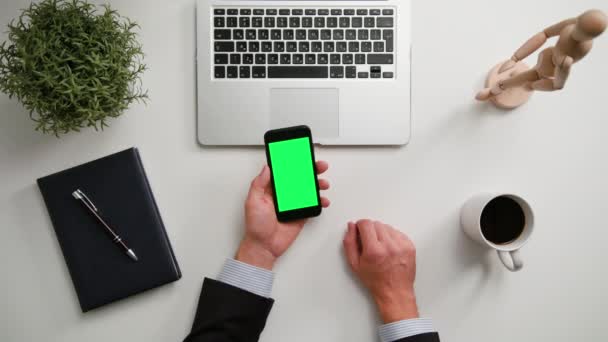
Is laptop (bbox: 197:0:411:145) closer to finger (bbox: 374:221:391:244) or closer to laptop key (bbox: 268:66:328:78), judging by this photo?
laptop key (bbox: 268:66:328:78)

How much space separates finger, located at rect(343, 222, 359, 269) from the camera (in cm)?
75

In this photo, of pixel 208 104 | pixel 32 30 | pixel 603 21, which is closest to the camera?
pixel 603 21

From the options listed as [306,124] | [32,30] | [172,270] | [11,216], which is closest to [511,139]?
[306,124]

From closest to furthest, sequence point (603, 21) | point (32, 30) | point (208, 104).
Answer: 1. point (603, 21)
2. point (32, 30)
3. point (208, 104)

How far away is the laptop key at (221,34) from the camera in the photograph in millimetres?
743

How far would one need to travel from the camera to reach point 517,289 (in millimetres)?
785

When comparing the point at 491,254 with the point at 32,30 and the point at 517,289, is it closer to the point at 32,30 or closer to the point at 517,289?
the point at 517,289

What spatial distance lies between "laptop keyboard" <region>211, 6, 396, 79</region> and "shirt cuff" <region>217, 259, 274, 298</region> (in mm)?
357

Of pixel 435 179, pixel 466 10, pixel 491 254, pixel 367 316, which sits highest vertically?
pixel 466 10

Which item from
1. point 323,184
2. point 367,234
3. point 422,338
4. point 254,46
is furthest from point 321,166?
point 422,338

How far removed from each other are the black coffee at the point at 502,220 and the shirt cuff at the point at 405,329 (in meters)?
0.20

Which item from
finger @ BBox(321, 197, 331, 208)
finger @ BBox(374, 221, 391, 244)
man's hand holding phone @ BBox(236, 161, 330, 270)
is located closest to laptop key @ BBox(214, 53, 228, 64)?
man's hand holding phone @ BBox(236, 161, 330, 270)

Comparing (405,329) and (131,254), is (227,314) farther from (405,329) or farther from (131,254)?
(405,329)

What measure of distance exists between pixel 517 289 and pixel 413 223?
25cm
